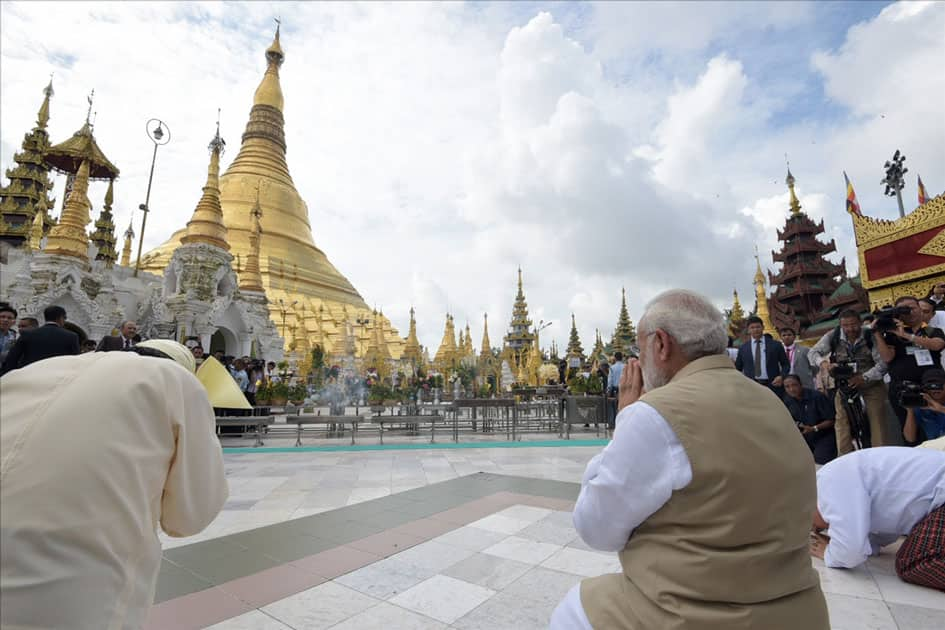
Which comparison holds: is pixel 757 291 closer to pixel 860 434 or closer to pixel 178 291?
pixel 860 434

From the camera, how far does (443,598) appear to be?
8.20ft

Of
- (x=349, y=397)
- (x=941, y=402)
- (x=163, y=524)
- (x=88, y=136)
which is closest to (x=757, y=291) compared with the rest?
(x=349, y=397)

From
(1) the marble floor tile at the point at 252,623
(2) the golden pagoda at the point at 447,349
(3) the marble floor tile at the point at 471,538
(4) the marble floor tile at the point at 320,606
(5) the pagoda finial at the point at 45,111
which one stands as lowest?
(4) the marble floor tile at the point at 320,606

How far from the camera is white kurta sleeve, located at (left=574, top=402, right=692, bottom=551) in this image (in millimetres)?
1165

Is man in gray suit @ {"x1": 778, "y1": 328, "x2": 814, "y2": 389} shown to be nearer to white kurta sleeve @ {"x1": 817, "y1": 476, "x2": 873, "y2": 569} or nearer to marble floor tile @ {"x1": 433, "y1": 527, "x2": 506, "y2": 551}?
white kurta sleeve @ {"x1": 817, "y1": 476, "x2": 873, "y2": 569}

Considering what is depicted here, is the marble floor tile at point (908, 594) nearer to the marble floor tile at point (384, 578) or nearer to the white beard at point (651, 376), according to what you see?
the white beard at point (651, 376)

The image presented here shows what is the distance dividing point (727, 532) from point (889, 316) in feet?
15.9

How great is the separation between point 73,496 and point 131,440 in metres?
0.16

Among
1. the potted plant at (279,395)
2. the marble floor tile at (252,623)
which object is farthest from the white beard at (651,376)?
the potted plant at (279,395)

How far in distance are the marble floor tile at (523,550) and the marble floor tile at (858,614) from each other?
1.53m

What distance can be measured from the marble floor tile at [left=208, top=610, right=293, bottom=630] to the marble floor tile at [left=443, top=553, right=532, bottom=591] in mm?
994

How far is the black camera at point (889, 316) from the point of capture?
4453 millimetres

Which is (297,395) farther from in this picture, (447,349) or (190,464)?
(447,349)

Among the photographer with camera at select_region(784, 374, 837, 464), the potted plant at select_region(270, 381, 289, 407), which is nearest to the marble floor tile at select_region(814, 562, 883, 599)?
the photographer with camera at select_region(784, 374, 837, 464)
